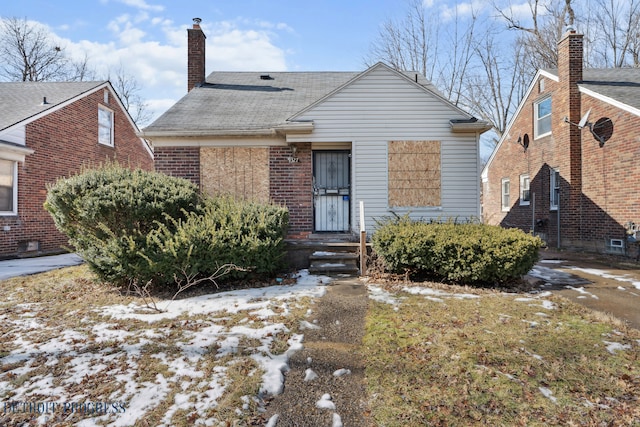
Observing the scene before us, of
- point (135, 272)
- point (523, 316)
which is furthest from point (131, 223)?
point (523, 316)

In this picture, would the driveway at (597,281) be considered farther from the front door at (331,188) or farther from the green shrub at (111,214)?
the green shrub at (111,214)

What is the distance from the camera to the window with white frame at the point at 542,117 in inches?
Answer: 490

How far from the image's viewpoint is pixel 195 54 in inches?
430

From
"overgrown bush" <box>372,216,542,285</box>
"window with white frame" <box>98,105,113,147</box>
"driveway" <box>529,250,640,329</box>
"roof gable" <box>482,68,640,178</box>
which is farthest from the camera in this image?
"window with white frame" <box>98,105,113,147</box>

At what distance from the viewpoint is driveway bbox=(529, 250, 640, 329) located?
495 centimetres

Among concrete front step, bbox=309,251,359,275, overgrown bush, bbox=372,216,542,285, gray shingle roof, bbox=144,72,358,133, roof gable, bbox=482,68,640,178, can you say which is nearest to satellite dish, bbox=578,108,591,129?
roof gable, bbox=482,68,640,178

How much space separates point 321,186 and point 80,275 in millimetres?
5649

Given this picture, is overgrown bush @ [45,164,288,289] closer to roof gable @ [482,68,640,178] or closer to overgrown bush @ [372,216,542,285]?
overgrown bush @ [372,216,542,285]

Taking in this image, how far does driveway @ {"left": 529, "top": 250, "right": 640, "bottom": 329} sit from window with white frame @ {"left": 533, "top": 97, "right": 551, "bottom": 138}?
17.0ft

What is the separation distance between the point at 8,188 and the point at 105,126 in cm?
479

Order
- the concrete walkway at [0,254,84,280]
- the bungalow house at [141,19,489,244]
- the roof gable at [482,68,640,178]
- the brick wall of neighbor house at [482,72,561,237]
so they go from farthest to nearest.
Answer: the brick wall of neighbor house at [482,72,561,237], the roof gable at [482,68,640,178], the bungalow house at [141,19,489,244], the concrete walkway at [0,254,84,280]

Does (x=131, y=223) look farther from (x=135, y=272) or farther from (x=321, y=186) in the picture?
(x=321, y=186)

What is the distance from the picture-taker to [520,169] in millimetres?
14375

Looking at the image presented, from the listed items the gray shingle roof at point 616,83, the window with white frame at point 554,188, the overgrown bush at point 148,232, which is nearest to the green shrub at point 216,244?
the overgrown bush at point 148,232
